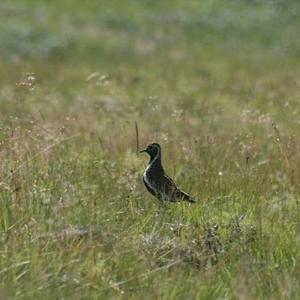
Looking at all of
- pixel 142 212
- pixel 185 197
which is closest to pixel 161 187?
pixel 185 197

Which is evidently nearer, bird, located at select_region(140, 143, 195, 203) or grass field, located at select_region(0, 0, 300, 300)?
grass field, located at select_region(0, 0, 300, 300)

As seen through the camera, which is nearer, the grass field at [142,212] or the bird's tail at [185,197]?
the grass field at [142,212]

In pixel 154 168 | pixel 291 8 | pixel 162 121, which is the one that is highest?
pixel 154 168

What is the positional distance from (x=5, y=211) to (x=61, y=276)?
86cm

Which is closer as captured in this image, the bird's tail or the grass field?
the grass field

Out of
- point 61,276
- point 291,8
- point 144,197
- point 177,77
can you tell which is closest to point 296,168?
point 144,197

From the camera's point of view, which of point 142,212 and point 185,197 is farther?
point 185,197

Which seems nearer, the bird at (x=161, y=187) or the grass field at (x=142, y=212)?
the grass field at (x=142, y=212)

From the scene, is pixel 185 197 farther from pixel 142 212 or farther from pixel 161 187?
pixel 142 212

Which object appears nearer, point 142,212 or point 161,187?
point 142,212

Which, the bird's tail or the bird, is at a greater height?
the bird

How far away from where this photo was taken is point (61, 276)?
4680mm

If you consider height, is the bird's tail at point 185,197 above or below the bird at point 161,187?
below

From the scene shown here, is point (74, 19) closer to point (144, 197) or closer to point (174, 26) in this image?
point (174, 26)
